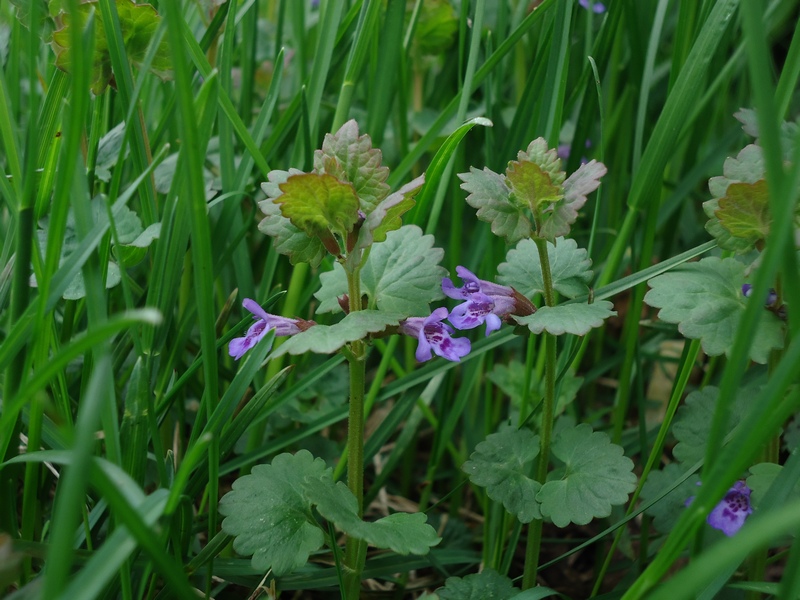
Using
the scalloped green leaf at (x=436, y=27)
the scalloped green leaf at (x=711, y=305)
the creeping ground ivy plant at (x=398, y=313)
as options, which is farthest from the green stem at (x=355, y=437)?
the scalloped green leaf at (x=436, y=27)

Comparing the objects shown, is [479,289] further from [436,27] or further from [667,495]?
[436,27]

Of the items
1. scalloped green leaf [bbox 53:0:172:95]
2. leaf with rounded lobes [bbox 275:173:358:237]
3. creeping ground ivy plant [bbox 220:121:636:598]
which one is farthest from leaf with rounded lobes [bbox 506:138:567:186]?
scalloped green leaf [bbox 53:0:172:95]

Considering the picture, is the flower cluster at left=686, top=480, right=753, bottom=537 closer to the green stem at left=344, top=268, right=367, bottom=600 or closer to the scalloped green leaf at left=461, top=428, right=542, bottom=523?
the scalloped green leaf at left=461, top=428, right=542, bottom=523

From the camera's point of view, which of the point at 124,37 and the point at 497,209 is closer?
the point at 497,209

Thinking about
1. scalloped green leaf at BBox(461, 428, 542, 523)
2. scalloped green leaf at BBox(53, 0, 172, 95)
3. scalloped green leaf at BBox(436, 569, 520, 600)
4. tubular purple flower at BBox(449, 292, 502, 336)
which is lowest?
scalloped green leaf at BBox(436, 569, 520, 600)

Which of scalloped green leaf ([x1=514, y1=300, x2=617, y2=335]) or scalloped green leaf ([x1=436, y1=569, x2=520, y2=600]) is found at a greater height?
scalloped green leaf ([x1=514, y1=300, x2=617, y2=335])

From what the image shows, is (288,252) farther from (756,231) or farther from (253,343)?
(756,231)

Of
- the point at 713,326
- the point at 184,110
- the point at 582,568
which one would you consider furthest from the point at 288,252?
the point at 582,568

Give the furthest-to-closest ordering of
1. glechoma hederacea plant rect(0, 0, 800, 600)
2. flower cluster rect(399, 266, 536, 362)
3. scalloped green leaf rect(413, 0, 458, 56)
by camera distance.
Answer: scalloped green leaf rect(413, 0, 458, 56) < flower cluster rect(399, 266, 536, 362) < glechoma hederacea plant rect(0, 0, 800, 600)

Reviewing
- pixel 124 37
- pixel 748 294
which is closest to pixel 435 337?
pixel 748 294
